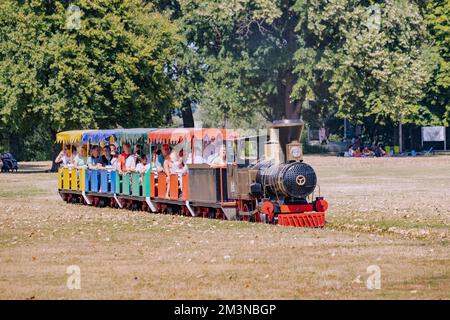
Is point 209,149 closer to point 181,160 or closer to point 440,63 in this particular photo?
point 181,160

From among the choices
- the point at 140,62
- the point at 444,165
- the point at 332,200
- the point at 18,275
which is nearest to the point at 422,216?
the point at 332,200

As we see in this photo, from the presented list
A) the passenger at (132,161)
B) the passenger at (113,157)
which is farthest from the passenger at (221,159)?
the passenger at (113,157)

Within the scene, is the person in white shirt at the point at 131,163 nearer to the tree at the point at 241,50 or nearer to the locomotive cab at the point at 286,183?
the locomotive cab at the point at 286,183

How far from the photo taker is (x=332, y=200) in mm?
37031

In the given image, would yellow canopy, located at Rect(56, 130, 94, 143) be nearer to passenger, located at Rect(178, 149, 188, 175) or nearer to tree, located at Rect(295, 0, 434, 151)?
passenger, located at Rect(178, 149, 188, 175)

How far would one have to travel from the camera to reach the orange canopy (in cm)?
3017

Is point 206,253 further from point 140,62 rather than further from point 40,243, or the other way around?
point 140,62

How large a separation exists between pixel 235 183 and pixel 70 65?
37.8m

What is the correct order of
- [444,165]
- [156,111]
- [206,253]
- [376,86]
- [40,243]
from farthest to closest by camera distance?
[376,86] → [156,111] → [444,165] → [40,243] → [206,253]

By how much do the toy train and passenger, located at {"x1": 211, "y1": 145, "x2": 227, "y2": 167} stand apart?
0.42ft

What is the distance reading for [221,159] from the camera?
29.6 metres

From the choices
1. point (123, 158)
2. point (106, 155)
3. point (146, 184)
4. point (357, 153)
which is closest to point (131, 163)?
point (123, 158)

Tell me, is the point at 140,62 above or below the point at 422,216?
above
